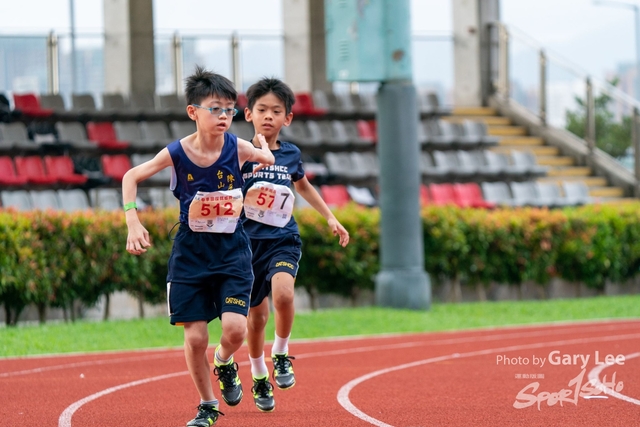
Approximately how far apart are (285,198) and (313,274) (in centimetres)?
833

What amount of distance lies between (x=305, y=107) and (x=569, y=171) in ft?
19.9

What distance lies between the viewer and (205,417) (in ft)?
19.8

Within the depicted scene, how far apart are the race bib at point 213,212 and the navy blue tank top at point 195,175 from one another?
2.0 inches

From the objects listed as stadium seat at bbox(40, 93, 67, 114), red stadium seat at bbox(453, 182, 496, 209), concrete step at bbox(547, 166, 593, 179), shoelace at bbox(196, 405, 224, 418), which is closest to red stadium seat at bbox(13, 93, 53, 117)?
stadium seat at bbox(40, 93, 67, 114)

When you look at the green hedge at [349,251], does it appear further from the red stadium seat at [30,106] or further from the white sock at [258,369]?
the red stadium seat at [30,106]

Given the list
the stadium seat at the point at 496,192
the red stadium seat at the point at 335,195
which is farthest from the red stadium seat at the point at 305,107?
the stadium seat at the point at 496,192

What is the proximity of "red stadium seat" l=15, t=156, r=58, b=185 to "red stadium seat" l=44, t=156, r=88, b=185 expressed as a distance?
0.12 metres

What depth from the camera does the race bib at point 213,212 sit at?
602cm

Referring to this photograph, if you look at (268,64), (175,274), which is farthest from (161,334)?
(268,64)

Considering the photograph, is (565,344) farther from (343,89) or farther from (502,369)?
(343,89)

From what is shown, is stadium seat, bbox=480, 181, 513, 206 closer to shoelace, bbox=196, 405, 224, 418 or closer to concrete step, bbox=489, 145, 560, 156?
concrete step, bbox=489, 145, 560, 156

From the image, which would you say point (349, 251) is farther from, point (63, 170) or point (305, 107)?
point (305, 107)

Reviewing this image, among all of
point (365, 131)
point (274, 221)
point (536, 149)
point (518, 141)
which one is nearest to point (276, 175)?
point (274, 221)

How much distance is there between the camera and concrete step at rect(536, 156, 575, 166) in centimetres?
2481
